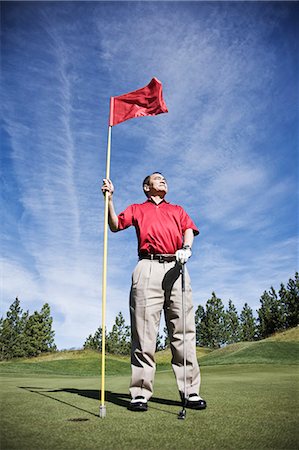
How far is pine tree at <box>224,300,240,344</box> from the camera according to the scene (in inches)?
2427

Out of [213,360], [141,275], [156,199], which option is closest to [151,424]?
[141,275]

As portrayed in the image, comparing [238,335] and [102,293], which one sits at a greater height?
[238,335]

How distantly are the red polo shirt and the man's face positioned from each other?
0.43 ft

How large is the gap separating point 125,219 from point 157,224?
0.39m

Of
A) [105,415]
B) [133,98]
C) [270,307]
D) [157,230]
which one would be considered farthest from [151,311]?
[270,307]

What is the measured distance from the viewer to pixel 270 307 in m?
58.4

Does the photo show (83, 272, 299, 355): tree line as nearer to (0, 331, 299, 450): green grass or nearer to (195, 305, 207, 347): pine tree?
(195, 305, 207, 347): pine tree

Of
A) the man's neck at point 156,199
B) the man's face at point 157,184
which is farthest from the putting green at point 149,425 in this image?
the man's face at point 157,184

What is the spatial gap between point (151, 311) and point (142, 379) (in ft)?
2.28

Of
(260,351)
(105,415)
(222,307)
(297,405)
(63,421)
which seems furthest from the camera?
(222,307)

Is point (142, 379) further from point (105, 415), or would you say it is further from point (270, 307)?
point (270, 307)

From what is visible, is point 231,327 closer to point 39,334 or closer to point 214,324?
point 214,324

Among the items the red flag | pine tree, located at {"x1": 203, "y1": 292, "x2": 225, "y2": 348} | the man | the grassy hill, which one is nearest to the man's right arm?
the man

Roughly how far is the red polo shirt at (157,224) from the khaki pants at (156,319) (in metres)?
0.19
